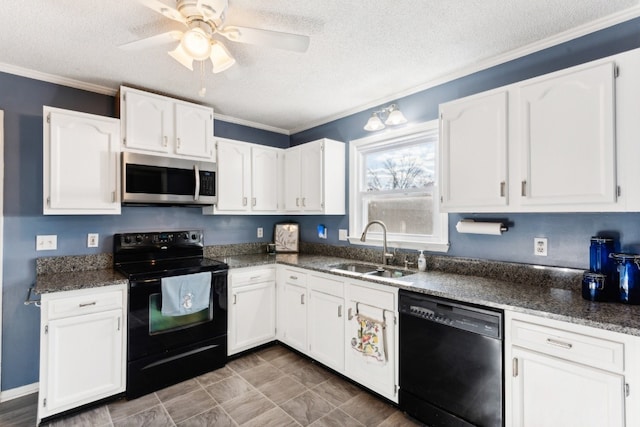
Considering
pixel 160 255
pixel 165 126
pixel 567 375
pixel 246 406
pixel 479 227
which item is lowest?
pixel 246 406

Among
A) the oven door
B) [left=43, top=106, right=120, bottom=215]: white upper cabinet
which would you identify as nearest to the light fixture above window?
the oven door

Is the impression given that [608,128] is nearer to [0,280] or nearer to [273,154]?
[273,154]

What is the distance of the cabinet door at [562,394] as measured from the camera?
1.33m

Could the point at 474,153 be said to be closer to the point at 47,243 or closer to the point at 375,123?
the point at 375,123

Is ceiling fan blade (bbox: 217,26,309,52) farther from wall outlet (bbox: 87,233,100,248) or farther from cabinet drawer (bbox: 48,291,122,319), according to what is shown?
wall outlet (bbox: 87,233,100,248)

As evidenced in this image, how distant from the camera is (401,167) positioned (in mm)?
2979

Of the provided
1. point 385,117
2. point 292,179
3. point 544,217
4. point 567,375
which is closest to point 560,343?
point 567,375

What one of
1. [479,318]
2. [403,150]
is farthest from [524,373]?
[403,150]

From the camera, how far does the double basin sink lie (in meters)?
2.55

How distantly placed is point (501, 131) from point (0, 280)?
3.60m

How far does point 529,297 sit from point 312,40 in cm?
198

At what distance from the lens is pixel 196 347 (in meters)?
2.59

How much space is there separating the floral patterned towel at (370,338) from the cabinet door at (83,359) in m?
1.72

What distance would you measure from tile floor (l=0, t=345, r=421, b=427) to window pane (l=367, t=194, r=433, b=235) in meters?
1.42
